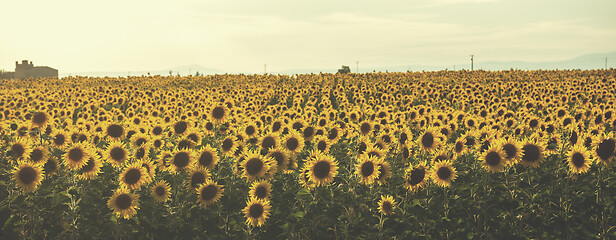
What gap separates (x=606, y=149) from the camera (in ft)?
23.9

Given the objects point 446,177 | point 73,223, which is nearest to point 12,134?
point 73,223

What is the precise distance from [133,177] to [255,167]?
69.2 inches

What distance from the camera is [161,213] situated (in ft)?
→ 24.1

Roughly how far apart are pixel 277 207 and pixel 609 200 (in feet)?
15.9

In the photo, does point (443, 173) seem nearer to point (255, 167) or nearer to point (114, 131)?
point (255, 167)

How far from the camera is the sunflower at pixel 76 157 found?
7682 mm

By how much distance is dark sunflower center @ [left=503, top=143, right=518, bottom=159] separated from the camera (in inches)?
288

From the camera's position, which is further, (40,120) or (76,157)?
(40,120)

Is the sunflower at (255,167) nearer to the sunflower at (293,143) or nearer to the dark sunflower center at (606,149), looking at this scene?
the sunflower at (293,143)

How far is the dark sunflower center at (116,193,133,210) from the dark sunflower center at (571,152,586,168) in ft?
20.9

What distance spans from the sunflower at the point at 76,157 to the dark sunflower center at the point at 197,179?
1815mm

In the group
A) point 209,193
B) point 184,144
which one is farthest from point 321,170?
point 184,144

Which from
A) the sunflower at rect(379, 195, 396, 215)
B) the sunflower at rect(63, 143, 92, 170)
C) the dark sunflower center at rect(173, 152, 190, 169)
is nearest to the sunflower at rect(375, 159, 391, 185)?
the sunflower at rect(379, 195, 396, 215)

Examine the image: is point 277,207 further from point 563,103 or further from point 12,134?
point 563,103
